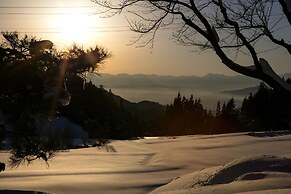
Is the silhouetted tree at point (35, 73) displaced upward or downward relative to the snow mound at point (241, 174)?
upward

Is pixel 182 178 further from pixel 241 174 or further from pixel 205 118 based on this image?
pixel 205 118

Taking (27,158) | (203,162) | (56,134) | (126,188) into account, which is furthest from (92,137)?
(203,162)

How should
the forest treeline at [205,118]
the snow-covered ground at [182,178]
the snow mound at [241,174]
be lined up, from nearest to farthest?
1. the snow-covered ground at [182,178]
2. the snow mound at [241,174]
3. the forest treeline at [205,118]

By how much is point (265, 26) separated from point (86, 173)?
301 inches

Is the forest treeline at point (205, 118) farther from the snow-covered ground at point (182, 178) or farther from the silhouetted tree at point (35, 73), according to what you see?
the silhouetted tree at point (35, 73)

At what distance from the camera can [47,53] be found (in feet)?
25.7

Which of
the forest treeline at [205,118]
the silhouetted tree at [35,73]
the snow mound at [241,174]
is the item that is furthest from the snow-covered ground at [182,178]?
the forest treeline at [205,118]

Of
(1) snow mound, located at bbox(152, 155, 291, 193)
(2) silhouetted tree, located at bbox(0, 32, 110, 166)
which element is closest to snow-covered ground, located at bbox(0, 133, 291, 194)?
(1) snow mound, located at bbox(152, 155, 291, 193)

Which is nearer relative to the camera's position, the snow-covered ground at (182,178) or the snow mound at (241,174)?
the snow-covered ground at (182,178)

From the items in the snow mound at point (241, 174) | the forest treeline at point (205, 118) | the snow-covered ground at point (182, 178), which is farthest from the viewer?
the forest treeline at point (205, 118)

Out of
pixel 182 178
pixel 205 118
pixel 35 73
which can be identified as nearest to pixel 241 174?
pixel 182 178

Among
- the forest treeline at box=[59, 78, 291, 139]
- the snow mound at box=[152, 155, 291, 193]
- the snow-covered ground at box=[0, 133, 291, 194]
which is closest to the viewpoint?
the snow-covered ground at box=[0, 133, 291, 194]

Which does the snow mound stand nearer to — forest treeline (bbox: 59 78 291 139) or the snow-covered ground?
the snow-covered ground

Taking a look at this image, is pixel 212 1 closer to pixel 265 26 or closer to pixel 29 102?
pixel 265 26
